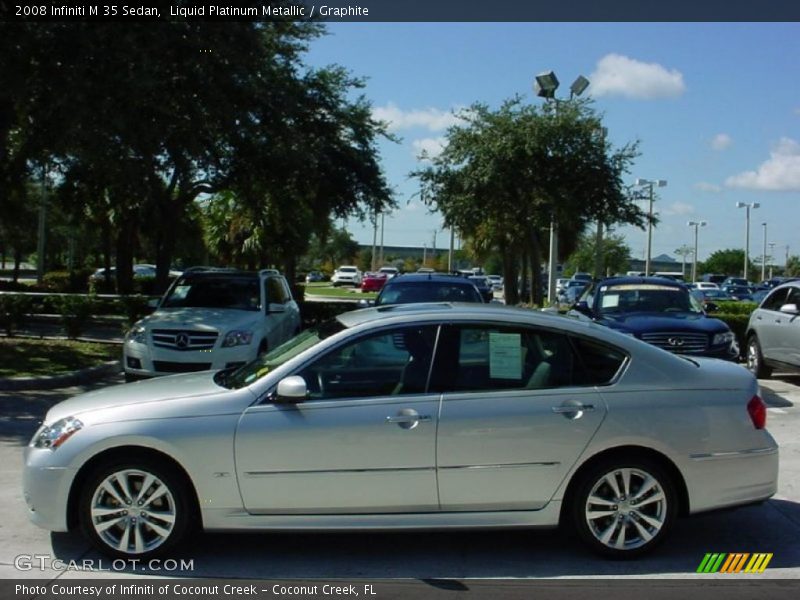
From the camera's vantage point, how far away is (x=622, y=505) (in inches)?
218

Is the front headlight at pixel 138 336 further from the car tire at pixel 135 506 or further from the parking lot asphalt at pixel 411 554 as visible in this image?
the car tire at pixel 135 506

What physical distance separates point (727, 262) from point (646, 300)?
10324 centimetres

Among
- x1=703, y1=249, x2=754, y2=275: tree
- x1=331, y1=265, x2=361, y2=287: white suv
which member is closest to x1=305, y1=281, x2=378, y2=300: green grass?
x1=331, y1=265, x2=361, y2=287: white suv

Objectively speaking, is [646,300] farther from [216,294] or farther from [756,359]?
[216,294]

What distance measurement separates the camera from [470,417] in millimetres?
5438

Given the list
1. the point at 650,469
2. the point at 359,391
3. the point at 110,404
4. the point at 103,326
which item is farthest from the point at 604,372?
the point at 103,326

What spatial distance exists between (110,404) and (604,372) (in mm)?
3111

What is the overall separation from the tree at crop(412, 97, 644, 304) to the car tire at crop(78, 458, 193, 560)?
19.3 meters

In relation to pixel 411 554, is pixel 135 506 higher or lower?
higher

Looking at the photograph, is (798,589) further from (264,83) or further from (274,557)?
(264,83)

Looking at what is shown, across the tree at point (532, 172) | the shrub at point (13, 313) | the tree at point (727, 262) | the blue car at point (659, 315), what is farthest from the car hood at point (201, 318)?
the tree at point (727, 262)

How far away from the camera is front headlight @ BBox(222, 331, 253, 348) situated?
11.8 meters

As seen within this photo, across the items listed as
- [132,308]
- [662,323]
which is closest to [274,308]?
[662,323]

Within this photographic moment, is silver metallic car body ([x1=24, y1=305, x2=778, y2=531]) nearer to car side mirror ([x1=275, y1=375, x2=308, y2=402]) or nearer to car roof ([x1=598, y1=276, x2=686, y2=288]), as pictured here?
car side mirror ([x1=275, y1=375, x2=308, y2=402])
